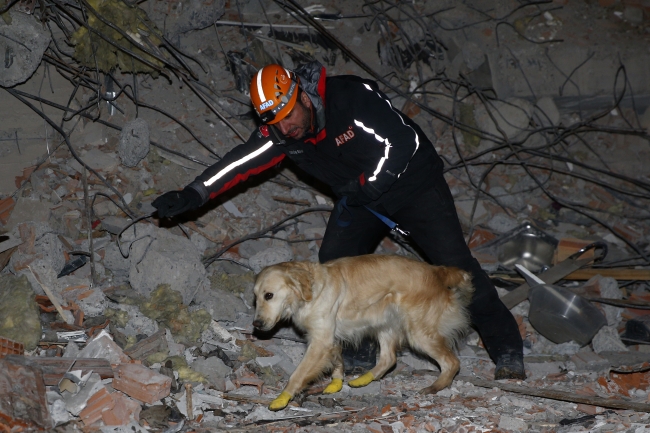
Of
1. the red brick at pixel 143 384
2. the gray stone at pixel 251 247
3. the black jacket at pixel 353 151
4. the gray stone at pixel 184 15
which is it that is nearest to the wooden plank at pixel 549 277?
the black jacket at pixel 353 151

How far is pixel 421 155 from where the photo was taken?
4.62 meters

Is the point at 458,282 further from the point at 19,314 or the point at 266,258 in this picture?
the point at 19,314

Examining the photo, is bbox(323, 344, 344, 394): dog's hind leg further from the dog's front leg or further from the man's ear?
the man's ear

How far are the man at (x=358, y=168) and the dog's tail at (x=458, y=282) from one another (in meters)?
0.09

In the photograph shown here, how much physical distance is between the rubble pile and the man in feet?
2.96

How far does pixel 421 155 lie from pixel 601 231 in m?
4.12

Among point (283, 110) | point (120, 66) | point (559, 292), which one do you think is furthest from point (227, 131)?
point (559, 292)

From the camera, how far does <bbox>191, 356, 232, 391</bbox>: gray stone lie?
4.43 metres

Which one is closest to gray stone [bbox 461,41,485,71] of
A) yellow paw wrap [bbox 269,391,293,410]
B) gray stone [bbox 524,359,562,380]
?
gray stone [bbox 524,359,562,380]

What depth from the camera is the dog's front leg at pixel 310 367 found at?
14.0ft

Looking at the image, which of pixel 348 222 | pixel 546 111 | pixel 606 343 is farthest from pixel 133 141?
pixel 546 111

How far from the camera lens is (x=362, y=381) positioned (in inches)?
190

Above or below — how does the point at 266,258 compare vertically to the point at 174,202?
below

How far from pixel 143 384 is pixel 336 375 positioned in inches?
61.5
